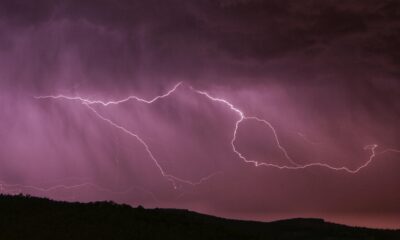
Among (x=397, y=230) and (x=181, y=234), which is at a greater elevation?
(x=397, y=230)

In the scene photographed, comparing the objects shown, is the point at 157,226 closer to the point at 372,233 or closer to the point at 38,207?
the point at 38,207

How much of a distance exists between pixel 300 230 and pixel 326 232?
206 cm

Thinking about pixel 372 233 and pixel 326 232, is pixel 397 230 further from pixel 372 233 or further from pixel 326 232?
pixel 326 232

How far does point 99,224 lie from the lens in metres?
24.2

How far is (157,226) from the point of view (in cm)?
2505

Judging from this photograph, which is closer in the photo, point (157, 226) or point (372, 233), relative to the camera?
point (157, 226)

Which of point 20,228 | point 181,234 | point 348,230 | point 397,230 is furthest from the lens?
point 397,230

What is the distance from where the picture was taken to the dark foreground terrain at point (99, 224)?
74.1ft

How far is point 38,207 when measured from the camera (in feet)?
88.1

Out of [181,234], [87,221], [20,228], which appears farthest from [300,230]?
[20,228]

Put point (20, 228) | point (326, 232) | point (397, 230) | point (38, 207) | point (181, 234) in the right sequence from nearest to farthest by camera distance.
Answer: point (20, 228), point (181, 234), point (38, 207), point (326, 232), point (397, 230)

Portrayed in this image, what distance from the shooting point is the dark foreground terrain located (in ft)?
74.1

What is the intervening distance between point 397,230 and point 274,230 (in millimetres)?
9143

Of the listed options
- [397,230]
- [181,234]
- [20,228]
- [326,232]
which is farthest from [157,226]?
[397,230]
